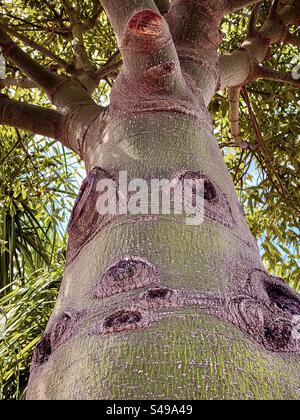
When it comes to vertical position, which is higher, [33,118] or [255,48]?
[255,48]

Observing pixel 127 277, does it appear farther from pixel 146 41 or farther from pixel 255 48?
pixel 255 48

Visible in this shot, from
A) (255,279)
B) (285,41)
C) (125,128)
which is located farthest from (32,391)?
(285,41)

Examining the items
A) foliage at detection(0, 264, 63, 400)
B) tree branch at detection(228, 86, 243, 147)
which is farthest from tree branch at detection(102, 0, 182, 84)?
foliage at detection(0, 264, 63, 400)

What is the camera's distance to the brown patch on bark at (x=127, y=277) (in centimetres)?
86

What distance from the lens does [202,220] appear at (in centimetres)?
99

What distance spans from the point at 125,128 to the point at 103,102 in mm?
2850

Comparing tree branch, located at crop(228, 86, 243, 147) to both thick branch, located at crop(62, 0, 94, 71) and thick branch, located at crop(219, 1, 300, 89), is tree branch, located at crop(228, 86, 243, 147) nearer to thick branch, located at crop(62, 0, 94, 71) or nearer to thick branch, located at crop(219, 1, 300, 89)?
thick branch, located at crop(219, 1, 300, 89)

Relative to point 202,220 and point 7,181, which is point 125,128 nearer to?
point 202,220

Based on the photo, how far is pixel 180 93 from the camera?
4.33 ft

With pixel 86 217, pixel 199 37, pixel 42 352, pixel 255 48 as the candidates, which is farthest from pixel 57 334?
→ pixel 255 48

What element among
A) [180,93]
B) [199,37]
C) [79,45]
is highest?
[79,45]
